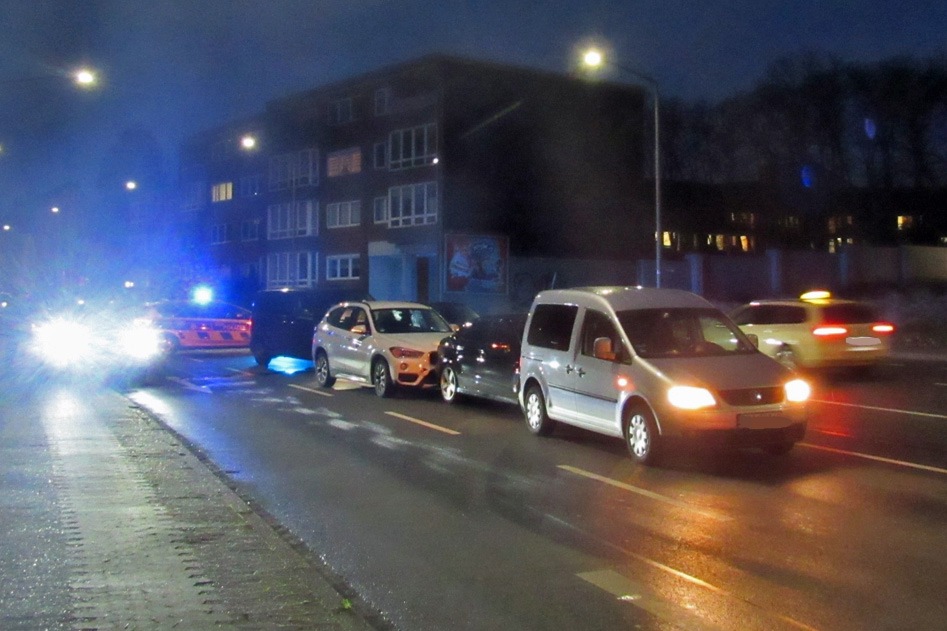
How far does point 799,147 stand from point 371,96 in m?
22.1

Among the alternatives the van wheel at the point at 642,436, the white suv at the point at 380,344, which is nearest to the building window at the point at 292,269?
the white suv at the point at 380,344

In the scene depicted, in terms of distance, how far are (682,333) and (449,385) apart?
556cm

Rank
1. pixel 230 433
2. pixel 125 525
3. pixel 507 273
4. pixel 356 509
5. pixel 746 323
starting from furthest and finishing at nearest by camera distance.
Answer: pixel 507 273, pixel 746 323, pixel 230 433, pixel 356 509, pixel 125 525

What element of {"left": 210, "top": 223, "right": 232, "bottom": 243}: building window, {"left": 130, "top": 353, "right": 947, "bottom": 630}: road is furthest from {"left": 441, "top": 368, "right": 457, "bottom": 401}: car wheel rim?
{"left": 210, "top": 223, "right": 232, "bottom": 243}: building window

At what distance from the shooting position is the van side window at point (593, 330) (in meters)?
11.8

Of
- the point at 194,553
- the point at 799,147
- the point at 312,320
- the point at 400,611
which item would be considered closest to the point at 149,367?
the point at 312,320

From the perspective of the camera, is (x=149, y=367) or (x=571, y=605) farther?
(x=149, y=367)

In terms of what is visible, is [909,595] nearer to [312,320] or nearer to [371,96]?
[312,320]

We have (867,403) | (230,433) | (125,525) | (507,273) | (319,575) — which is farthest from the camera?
(507,273)

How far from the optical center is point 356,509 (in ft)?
29.2

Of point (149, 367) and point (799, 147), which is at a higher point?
point (799, 147)

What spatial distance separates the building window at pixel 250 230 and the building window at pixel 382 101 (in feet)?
56.6

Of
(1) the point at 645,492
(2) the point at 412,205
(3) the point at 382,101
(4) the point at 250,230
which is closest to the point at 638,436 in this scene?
(1) the point at 645,492

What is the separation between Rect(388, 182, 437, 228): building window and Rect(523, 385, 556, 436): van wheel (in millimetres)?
39032
